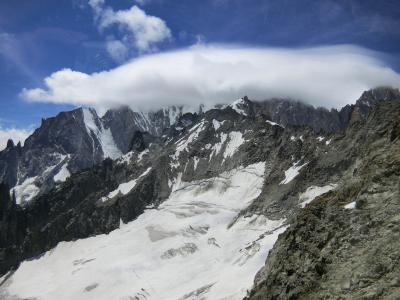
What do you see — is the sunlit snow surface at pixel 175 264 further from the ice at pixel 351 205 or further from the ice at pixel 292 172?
the ice at pixel 351 205

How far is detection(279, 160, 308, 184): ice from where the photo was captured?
181 meters

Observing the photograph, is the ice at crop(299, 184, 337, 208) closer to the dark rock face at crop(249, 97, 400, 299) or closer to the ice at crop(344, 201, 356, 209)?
the dark rock face at crop(249, 97, 400, 299)

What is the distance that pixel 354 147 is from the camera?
6245 inches

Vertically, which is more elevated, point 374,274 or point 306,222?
point 306,222

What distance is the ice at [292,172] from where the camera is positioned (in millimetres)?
180975

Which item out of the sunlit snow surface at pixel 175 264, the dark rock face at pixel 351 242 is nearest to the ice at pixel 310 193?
the sunlit snow surface at pixel 175 264

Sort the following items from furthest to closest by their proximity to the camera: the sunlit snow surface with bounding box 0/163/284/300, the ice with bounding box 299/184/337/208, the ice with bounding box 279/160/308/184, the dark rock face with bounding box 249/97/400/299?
the ice with bounding box 279/160/308/184
the ice with bounding box 299/184/337/208
the sunlit snow surface with bounding box 0/163/284/300
the dark rock face with bounding box 249/97/400/299

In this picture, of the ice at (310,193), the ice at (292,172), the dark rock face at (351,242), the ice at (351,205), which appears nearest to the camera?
the dark rock face at (351,242)

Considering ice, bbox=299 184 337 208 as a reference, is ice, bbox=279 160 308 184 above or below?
above

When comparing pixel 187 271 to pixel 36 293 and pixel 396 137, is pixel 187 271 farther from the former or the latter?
pixel 396 137

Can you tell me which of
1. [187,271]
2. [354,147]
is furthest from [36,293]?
[354,147]

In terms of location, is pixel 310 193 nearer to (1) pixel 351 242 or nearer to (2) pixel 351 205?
(2) pixel 351 205

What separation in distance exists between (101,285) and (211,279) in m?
52.3

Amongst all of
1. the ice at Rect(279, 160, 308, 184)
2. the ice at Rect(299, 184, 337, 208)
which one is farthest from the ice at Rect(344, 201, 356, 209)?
the ice at Rect(279, 160, 308, 184)
